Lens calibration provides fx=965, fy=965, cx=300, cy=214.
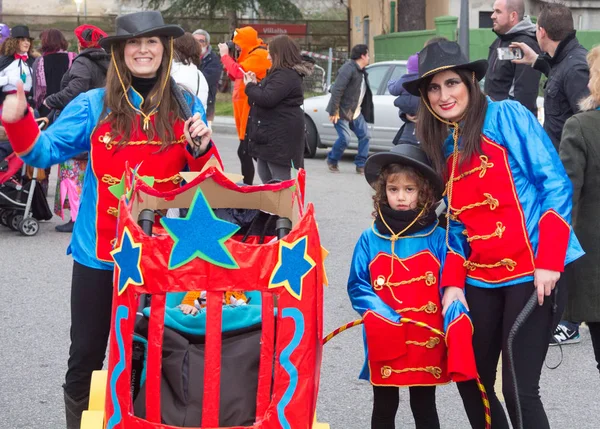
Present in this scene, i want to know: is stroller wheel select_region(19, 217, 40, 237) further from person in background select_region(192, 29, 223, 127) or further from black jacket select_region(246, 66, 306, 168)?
person in background select_region(192, 29, 223, 127)

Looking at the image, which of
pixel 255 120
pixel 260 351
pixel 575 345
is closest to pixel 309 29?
pixel 255 120

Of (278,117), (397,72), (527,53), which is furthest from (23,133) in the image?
(397,72)

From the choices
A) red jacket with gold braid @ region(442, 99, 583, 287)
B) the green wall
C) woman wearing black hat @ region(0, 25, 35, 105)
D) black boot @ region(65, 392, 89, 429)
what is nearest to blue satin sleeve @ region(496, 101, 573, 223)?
red jacket with gold braid @ region(442, 99, 583, 287)

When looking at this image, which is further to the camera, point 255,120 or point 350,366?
point 255,120

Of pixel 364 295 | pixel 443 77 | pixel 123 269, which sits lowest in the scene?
pixel 364 295

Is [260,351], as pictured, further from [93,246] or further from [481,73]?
[481,73]

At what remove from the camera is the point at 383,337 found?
3.83 metres

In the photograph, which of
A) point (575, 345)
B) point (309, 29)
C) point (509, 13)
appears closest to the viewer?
point (575, 345)

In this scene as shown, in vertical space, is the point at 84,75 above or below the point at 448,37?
above

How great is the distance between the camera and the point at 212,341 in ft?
10.3

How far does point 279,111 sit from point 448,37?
1584 centimetres

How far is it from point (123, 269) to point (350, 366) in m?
3.03

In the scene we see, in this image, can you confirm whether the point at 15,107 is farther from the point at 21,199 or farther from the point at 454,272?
the point at 21,199

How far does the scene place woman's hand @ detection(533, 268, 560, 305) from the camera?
3623 millimetres
